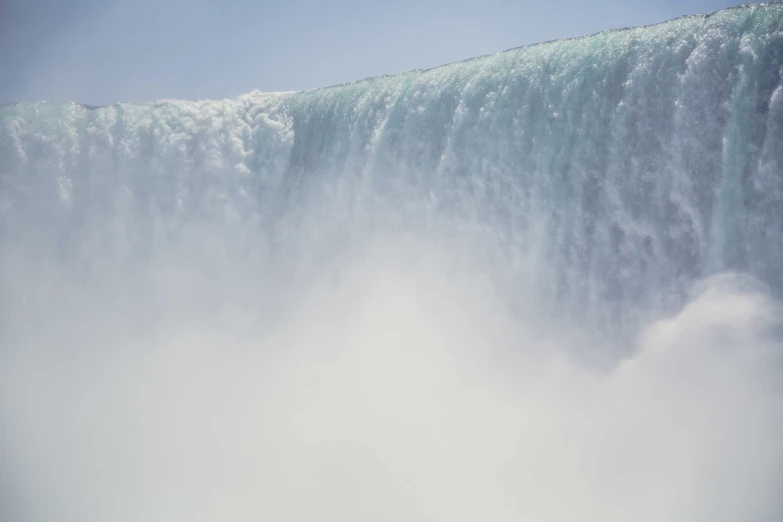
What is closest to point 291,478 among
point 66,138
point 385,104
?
point 385,104

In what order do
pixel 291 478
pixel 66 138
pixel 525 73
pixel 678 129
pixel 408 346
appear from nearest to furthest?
pixel 678 129 → pixel 291 478 → pixel 525 73 → pixel 408 346 → pixel 66 138

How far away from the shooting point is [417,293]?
909cm

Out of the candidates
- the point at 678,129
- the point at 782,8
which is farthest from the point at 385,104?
the point at 782,8

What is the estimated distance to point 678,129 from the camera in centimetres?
664

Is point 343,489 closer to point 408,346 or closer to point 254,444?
point 254,444

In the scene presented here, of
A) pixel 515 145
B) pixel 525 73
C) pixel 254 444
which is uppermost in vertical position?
pixel 525 73

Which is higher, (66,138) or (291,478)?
(66,138)

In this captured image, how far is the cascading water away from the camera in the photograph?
625 cm

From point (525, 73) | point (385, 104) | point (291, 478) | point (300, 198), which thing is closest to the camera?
point (291, 478)

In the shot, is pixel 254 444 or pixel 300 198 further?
pixel 300 198

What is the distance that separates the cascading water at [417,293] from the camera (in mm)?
6246

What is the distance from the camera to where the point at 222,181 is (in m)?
11.3

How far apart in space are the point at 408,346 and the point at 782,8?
588 cm

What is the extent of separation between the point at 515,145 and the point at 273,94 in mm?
5351
